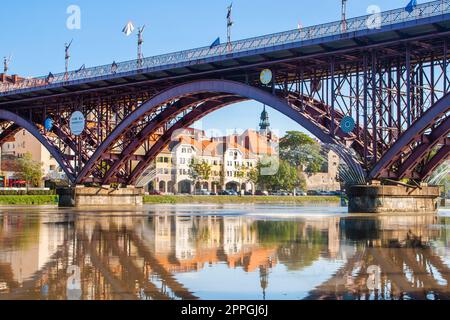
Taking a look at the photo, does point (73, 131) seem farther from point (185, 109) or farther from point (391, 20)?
point (391, 20)

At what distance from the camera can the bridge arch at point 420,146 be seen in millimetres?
41541

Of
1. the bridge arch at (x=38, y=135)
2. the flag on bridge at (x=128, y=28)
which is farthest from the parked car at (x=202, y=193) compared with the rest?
the flag on bridge at (x=128, y=28)

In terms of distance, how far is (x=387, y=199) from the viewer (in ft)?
154

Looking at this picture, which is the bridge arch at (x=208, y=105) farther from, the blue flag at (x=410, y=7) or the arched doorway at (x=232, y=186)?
the arched doorway at (x=232, y=186)

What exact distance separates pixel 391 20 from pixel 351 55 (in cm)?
539

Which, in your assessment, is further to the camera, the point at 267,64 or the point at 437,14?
the point at 267,64

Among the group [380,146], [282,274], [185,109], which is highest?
[185,109]

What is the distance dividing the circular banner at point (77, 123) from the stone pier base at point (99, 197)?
664cm

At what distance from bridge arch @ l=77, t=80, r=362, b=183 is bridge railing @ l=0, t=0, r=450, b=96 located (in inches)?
113

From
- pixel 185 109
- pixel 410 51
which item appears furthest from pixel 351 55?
pixel 185 109

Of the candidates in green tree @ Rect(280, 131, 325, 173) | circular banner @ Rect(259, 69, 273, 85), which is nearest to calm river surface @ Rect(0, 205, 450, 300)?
circular banner @ Rect(259, 69, 273, 85)

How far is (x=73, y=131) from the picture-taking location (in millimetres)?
71438

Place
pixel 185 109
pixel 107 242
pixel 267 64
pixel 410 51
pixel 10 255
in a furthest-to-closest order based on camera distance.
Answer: pixel 185 109 < pixel 267 64 < pixel 410 51 < pixel 107 242 < pixel 10 255

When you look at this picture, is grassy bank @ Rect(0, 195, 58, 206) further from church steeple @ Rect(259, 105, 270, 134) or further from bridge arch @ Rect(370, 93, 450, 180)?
church steeple @ Rect(259, 105, 270, 134)
